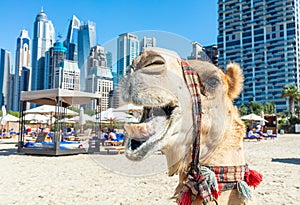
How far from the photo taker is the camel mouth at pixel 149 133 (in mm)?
1150

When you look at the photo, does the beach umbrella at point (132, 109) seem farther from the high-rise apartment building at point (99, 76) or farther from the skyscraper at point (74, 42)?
the skyscraper at point (74, 42)

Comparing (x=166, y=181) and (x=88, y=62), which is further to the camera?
(x=166, y=181)

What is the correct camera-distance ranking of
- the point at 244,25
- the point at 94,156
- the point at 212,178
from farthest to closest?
1. the point at 244,25
2. the point at 94,156
3. the point at 212,178

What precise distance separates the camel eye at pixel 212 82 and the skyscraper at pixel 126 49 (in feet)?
1.27

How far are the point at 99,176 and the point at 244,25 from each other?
109415 millimetres

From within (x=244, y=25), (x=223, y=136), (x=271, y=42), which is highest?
(x=244, y=25)

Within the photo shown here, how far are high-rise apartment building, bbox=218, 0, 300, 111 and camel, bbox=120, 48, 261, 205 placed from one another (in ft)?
321

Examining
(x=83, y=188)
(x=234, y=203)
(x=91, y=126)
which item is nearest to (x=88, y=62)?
(x=91, y=126)

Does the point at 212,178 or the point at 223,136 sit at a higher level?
the point at 223,136

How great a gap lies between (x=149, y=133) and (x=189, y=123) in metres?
0.20

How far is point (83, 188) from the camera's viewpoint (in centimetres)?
662

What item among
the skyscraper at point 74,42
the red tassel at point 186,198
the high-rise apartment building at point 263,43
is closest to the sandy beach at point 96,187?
the skyscraper at point 74,42

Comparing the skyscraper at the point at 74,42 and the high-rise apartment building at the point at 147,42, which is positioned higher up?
the skyscraper at the point at 74,42

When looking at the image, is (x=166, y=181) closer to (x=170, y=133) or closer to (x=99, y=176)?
(x=99, y=176)
